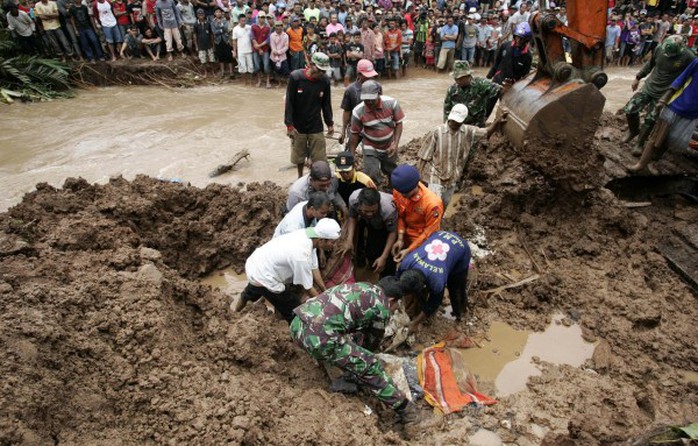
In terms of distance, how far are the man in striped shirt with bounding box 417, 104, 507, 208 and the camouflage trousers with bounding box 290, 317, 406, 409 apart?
2447mm

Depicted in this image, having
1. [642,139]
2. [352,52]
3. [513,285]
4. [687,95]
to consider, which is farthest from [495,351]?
[352,52]

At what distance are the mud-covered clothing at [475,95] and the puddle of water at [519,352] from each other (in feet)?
9.80

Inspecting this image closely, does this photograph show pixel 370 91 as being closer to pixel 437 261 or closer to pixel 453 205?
pixel 453 205

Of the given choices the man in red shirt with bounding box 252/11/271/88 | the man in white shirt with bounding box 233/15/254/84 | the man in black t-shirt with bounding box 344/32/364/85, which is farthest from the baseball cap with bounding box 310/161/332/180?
the man in white shirt with bounding box 233/15/254/84

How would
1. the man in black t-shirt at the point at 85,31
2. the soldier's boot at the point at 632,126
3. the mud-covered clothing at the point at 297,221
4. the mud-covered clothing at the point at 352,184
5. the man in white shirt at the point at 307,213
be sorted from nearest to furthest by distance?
1. the man in white shirt at the point at 307,213
2. the mud-covered clothing at the point at 297,221
3. the mud-covered clothing at the point at 352,184
4. the soldier's boot at the point at 632,126
5. the man in black t-shirt at the point at 85,31

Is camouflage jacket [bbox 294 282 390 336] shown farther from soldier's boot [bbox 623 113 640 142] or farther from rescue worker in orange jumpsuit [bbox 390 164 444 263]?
soldier's boot [bbox 623 113 640 142]

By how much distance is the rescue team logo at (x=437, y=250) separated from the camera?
3.81 meters

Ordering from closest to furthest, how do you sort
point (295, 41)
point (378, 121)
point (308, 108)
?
1. point (378, 121)
2. point (308, 108)
3. point (295, 41)

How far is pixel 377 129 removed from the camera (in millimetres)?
5477

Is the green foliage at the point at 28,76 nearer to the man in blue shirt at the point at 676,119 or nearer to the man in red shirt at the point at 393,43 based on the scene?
the man in red shirt at the point at 393,43

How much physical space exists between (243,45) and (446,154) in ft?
29.4

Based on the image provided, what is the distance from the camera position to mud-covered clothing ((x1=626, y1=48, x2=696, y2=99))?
5.91 meters

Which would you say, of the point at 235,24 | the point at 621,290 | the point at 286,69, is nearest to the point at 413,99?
the point at 286,69

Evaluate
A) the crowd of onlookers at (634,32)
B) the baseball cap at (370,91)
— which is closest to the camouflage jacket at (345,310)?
the baseball cap at (370,91)
